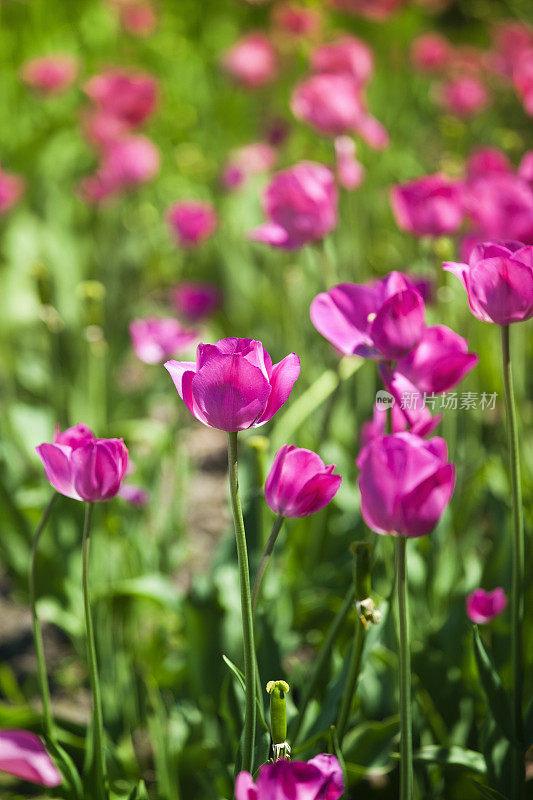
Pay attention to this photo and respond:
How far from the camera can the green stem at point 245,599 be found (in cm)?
50

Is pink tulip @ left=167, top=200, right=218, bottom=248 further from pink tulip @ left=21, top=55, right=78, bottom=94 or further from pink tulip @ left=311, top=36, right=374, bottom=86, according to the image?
pink tulip @ left=21, top=55, right=78, bottom=94

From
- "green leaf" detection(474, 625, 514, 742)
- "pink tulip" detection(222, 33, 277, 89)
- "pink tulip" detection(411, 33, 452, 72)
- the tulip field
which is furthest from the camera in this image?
"pink tulip" detection(411, 33, 452, 72)

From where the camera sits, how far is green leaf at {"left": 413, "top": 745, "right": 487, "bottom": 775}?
2.30ft

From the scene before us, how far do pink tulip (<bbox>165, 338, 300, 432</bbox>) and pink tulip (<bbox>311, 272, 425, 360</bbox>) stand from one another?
0.09 metres

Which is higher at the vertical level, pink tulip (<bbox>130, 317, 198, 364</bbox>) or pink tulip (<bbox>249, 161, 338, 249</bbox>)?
pink tulip (<bbox>249, 161, 338, 249</bbox>)

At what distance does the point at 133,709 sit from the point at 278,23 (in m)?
2.16

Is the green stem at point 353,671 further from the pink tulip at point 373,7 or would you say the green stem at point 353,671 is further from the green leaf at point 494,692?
the pink tulip at point 373,7

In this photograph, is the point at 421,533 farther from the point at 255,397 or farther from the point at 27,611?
the point at 27,611

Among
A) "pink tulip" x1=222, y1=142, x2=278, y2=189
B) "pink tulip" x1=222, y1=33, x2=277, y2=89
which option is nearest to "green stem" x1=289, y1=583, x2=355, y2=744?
"pink tulip" x1=222, y1=142, x2=278, y2=189

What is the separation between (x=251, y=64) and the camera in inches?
89.0

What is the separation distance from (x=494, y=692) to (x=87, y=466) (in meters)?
0.38

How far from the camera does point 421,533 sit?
0.50 metres

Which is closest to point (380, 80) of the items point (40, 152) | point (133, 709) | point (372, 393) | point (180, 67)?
point (180, 67)

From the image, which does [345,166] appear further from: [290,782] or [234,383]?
[290,782]
